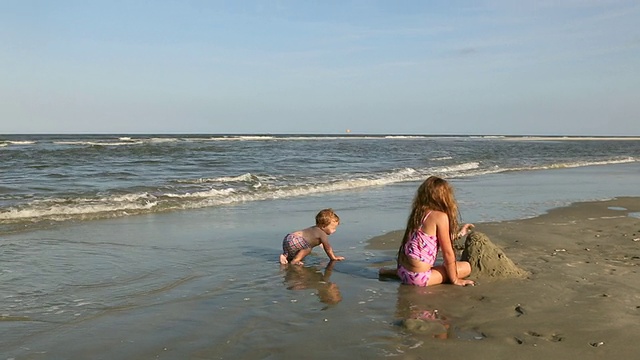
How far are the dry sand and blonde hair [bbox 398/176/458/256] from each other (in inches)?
18.4

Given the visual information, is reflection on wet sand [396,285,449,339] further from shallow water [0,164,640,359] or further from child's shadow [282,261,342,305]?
child's shadow [282,261,342,305]

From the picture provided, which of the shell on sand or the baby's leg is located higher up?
the shell on sand

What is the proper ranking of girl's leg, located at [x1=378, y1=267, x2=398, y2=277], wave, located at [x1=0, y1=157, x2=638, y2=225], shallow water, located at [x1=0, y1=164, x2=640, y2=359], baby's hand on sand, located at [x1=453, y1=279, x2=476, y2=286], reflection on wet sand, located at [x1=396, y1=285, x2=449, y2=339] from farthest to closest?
wave, located at [x1=0, y1=157, x2=638, y2=225] < girl's leg, located at [x1=378, y1=267, x2=398, y2=277] < baby's hand on sand, located at [x1=453, y1=279, x2=476, y2=286] < reflection on wet sand, located at [x1=396, y1=285, x2=449, y2=339] < shallow water, located at [x1=0, y1=164, x2=640, y2=359]

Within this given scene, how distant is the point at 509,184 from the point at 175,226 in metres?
10.3

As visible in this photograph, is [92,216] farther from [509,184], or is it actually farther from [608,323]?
[509,184]

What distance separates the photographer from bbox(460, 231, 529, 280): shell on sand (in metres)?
5.38

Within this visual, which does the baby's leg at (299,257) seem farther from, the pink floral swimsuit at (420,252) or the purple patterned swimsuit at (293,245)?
the pink floral swimsuit at (420,252)

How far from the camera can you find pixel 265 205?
1147cm

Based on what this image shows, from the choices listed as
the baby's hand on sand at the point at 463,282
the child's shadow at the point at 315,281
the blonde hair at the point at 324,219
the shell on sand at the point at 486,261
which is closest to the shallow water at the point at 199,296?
the child's shadow at the point at 315,281

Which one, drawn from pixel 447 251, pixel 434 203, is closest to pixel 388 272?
pixel 447 251

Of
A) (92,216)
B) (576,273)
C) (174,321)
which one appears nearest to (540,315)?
(576,273)

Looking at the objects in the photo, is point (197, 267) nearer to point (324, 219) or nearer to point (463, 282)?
point (324, 219)

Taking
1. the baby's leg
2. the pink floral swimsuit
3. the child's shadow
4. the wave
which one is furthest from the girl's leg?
the wave

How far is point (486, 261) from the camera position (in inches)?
215
